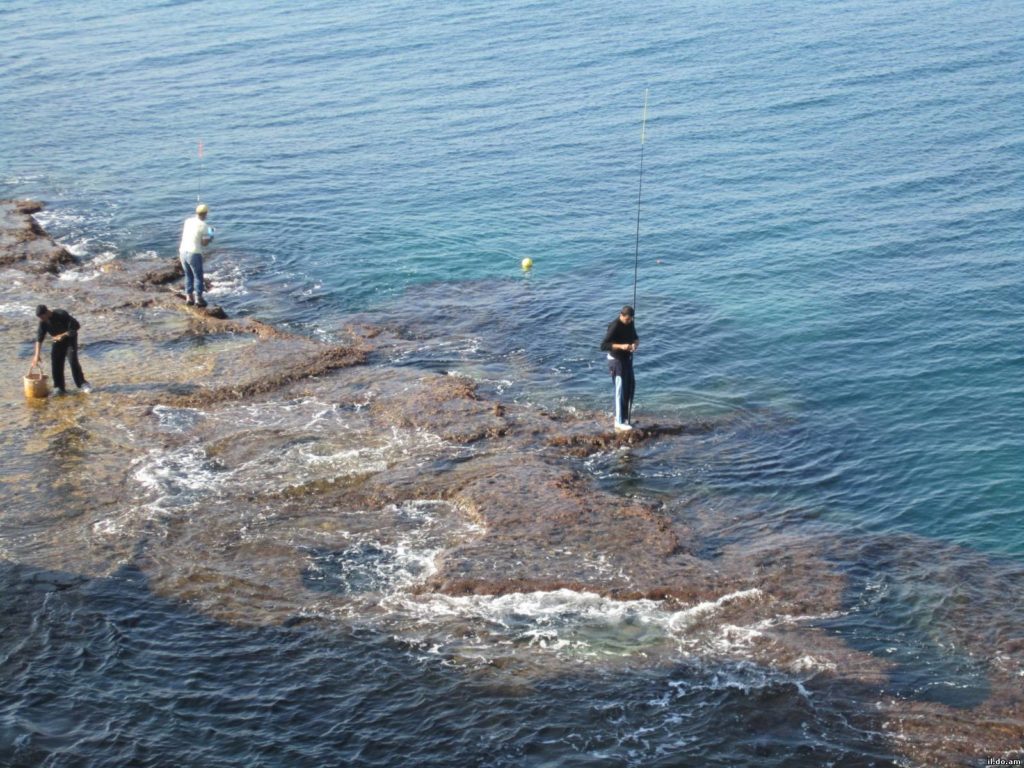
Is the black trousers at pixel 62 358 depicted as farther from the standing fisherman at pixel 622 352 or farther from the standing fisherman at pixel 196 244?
the standing fisherman at pixel 622 352

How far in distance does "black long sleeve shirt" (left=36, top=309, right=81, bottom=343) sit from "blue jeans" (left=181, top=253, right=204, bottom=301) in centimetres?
427

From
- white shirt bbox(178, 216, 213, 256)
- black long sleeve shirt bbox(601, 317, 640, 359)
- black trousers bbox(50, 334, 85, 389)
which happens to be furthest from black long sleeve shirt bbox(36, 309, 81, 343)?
black long sleeve shirt bbox(601, 317, 640, 359)

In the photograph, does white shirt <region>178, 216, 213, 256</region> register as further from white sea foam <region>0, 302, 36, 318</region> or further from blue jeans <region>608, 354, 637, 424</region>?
blue jeans <region>608, 354, 637, 424</region>

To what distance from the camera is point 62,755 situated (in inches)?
413

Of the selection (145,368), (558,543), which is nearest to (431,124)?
(145,368)

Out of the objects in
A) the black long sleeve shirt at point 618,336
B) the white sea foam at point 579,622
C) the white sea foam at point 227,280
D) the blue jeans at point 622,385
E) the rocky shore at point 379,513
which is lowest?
the white sea foam at point 579,622

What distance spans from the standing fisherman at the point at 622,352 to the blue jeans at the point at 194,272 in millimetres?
8915

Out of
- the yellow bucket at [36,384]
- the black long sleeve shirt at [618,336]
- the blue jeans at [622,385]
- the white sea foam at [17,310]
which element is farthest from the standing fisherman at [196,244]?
the blue jeans at [622,385]

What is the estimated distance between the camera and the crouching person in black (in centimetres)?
1738

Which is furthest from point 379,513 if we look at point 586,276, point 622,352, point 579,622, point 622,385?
point 586,276

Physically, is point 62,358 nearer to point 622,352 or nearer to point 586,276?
point 622,352

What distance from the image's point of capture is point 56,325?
17.5m

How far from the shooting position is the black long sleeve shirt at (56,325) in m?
17.4

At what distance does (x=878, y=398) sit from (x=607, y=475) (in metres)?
5.62
